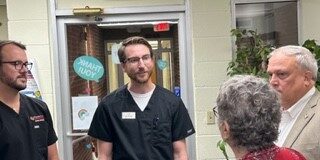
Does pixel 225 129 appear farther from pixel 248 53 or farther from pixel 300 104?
pixel 248 53

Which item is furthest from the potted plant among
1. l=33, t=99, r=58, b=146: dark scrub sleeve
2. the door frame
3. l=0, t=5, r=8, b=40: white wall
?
l=0, t=5, r=8, b=40: white wall

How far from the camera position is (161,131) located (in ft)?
7.41

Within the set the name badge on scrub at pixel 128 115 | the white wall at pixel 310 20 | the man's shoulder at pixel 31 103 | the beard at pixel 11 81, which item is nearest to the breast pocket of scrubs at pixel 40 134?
the man's shoulder at pixel 31 103

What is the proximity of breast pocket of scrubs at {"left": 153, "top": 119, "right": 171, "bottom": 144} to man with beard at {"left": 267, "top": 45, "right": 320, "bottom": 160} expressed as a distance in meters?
0.70

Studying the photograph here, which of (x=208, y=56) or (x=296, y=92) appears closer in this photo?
(x=296, y=92)

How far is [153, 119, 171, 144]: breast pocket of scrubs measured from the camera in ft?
7.38

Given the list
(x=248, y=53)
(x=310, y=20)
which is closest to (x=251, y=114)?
(x=248, y=53)

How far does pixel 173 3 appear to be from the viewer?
11.1 feet

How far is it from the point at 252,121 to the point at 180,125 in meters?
1.14

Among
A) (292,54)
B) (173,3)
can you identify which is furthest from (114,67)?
(292,54)

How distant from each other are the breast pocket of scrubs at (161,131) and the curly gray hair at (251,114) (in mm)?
1030

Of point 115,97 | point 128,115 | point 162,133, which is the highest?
point 115,97

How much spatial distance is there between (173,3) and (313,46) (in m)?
1.19

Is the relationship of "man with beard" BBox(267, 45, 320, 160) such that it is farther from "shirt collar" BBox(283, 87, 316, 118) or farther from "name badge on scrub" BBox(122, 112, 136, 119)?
"name badge on scrub" BBox(122, 112, 136, 119)
